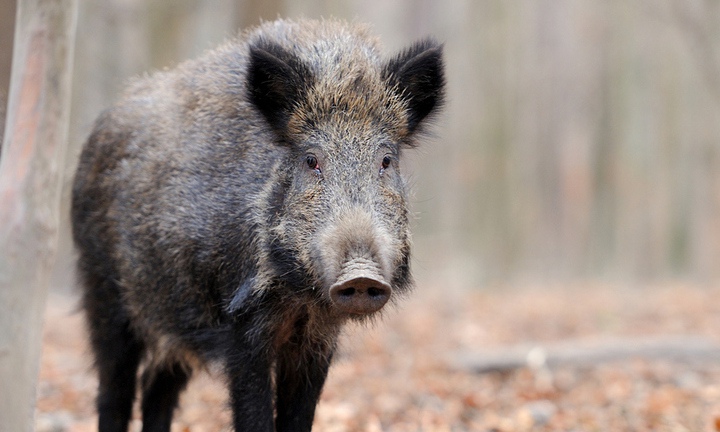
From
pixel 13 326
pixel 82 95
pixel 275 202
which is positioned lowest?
pixel 13 326

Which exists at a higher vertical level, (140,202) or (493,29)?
(493,29)

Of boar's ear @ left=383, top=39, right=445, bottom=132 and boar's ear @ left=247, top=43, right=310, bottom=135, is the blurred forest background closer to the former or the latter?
boar's ear @ left=383, top=39, right=445, bottom=132

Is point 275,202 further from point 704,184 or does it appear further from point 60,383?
point 704,184

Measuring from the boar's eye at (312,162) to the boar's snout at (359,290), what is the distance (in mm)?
931

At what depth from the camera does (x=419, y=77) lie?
17.4ft

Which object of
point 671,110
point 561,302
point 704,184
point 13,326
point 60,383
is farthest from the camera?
point 671,110

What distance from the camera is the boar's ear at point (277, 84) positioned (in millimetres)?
5000

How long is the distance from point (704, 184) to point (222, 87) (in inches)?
647

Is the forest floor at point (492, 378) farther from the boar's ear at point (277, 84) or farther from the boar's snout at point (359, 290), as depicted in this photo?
the boar's ear at point (277, 84)

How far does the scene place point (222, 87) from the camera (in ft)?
18.9

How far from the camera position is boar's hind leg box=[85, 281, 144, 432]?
19.8 ft

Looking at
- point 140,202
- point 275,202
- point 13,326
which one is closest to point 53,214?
point 13,326

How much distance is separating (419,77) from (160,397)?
3.08 metres

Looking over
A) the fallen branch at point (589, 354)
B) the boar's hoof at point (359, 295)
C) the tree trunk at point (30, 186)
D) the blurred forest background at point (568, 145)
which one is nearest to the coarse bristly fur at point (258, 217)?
the boar's hoof at point (359, 295)
